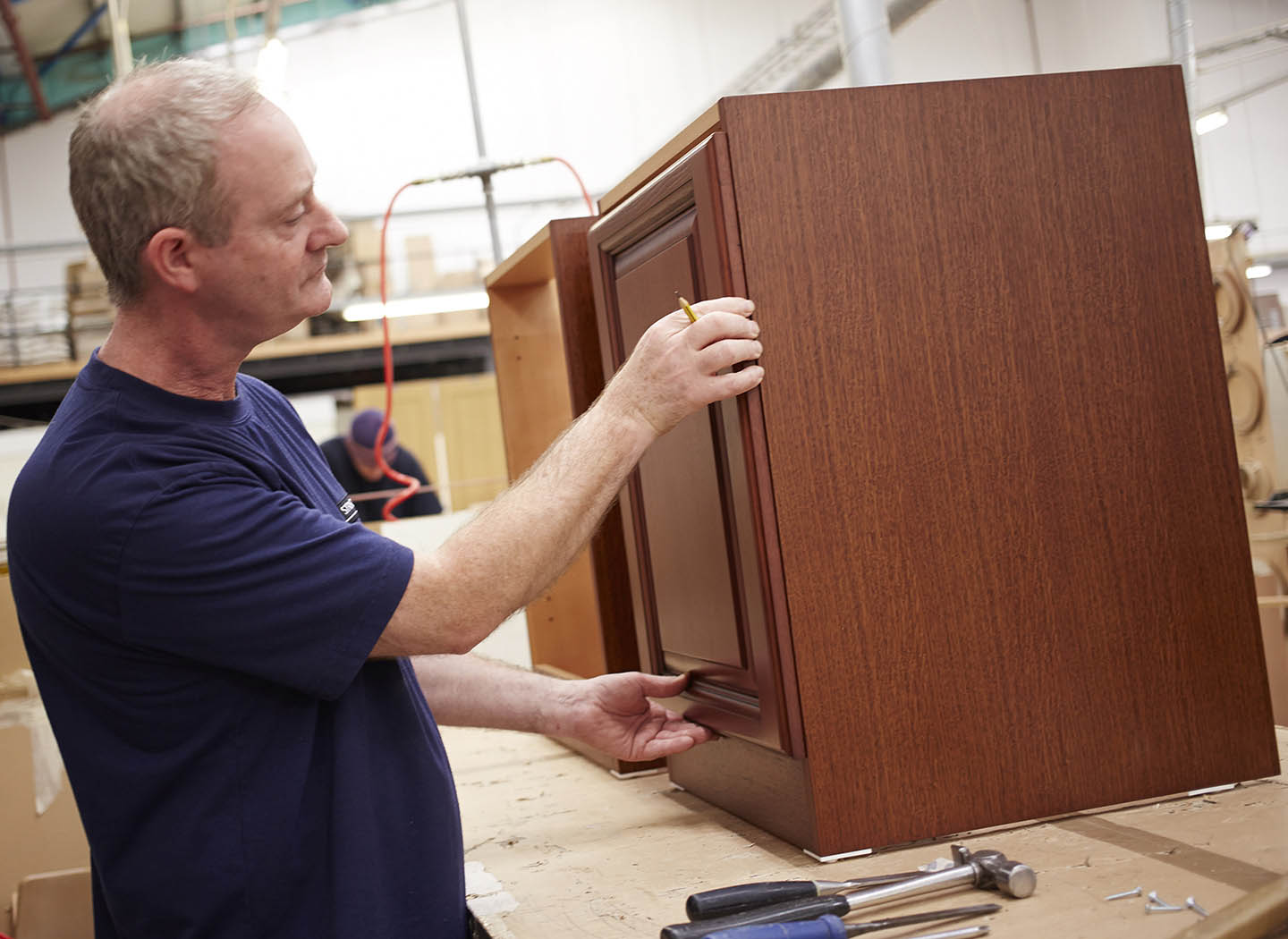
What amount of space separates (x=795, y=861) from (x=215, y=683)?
0.48 metres

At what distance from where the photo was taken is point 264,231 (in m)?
A: 0.90

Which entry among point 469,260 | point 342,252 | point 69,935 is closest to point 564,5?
point 469,260

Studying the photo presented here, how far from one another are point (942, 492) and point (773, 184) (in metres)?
0.28

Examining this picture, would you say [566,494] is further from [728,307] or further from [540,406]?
[540,406]

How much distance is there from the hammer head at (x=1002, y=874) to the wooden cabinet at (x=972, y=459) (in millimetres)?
113

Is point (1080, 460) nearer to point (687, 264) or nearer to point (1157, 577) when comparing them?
point (1157, 577)

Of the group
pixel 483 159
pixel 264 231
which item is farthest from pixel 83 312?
pixel 264 231

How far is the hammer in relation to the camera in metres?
0.75

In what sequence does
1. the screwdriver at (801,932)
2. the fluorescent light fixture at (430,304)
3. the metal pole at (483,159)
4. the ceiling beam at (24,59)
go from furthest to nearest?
the ceiling beam at (24,59) < the fluorescent light fixture at (430,304) < the metal pole at (483,159) < the screwdriver at (801,932)

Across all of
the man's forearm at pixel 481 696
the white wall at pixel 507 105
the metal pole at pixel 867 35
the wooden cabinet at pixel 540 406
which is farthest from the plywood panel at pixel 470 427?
the man's forearm at pixel 481 696

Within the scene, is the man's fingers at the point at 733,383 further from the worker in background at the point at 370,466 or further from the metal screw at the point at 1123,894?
the worker in background at the point at 370,466

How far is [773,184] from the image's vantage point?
91 centimetres

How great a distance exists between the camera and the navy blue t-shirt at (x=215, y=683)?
83 cm

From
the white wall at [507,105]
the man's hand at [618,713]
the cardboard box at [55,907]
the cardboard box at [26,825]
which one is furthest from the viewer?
the white wall at [507,105]
